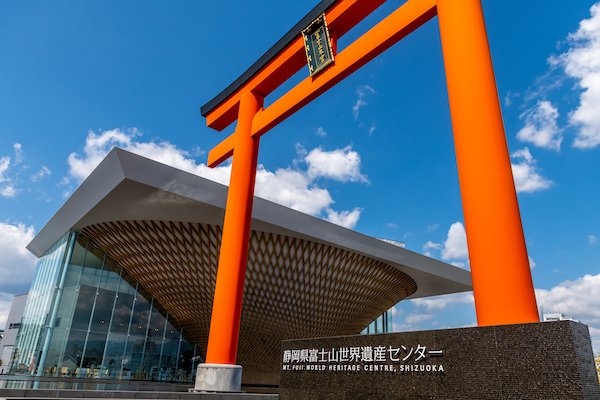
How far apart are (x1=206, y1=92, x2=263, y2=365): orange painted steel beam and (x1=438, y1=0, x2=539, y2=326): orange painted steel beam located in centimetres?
643

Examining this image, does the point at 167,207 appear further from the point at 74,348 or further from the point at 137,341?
the point at 137,341

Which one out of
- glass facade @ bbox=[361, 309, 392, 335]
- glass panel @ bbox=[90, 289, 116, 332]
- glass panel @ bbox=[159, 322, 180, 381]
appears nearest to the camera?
glass panel @ bbox=[90, 289, 116, 332]

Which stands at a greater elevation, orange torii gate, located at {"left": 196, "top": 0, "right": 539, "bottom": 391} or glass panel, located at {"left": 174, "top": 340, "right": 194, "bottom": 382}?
orange torii gate, located at {"left": 196, "top": 0, "right": 539, "bottom": 391}

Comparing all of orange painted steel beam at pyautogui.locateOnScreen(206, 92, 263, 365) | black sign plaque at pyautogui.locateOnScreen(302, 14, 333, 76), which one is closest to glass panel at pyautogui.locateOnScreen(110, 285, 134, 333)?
orange painted steel beam at pyautogui.locateOnScreen(206, 92, 263, 365)

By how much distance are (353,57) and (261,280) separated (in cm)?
1392

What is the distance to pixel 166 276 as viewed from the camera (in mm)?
19750

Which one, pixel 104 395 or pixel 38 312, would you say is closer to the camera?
pixel 104 395

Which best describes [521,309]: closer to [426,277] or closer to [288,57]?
[288,57]

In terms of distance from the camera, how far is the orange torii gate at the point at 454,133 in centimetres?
535

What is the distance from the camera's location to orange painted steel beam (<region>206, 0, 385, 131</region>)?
9773 millimetres

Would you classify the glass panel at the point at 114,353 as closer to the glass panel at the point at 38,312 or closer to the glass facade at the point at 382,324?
the glass panel at the point at 38,312

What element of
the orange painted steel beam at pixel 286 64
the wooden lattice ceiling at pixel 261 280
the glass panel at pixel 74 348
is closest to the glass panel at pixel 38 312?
the glass panel at pixel 74 348

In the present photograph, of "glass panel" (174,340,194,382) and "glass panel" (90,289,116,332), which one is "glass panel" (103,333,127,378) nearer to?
"glass panel" (90,289,116,332)

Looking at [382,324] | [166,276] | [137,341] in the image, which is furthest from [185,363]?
[382,324]
